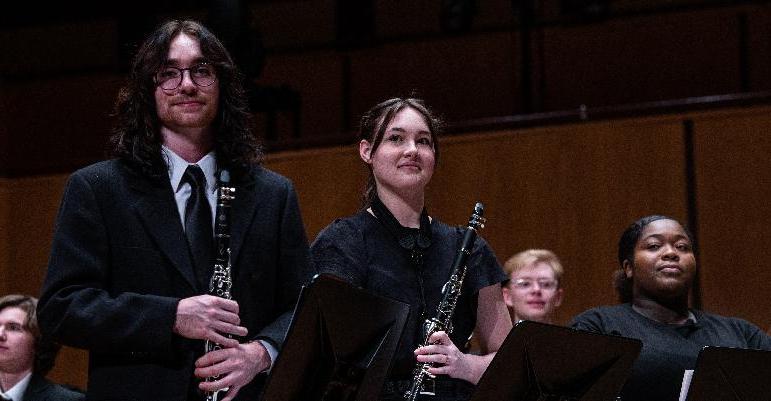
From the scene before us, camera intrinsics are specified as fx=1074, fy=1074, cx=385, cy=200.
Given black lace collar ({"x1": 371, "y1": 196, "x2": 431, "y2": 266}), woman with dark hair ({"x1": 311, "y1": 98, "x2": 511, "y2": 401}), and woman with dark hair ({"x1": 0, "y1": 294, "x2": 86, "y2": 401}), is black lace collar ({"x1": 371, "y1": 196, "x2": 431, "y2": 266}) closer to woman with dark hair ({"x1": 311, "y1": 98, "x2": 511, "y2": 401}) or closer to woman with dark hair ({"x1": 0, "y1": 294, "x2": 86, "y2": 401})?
woman with dark hair ({"x1": 311, "y1": 98, "x2": 511, "y2": 401})

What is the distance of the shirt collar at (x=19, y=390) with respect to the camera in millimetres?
3873

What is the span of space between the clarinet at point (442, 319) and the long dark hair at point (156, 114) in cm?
53

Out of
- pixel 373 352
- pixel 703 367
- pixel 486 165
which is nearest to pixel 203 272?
pixel 373 352

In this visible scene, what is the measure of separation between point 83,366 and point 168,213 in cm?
351

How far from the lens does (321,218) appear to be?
206 inches

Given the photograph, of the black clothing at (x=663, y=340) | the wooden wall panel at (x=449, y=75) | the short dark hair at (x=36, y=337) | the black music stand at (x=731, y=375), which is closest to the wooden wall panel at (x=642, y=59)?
the wooden wall panel at (x=449, y=75)

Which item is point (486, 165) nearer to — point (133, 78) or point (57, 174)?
point (57, 174)

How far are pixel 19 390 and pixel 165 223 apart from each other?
2.11m

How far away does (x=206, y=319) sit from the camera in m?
1.95

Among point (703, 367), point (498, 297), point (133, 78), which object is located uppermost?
point (133, 78)

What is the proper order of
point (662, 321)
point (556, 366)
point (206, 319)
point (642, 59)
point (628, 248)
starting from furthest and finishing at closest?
point (642, 59)
point (628, 248)
point (662, 321)
point (556, 366)
point (206, 319)

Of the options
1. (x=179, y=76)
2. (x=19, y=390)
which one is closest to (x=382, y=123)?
(x=179, y=76)

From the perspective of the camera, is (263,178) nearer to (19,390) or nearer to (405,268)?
(405,268)

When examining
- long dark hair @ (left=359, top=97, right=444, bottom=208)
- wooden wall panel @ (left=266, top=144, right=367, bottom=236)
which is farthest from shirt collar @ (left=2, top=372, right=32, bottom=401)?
long dark hair @ (left=359, top=97, right=444, bottom=208)
